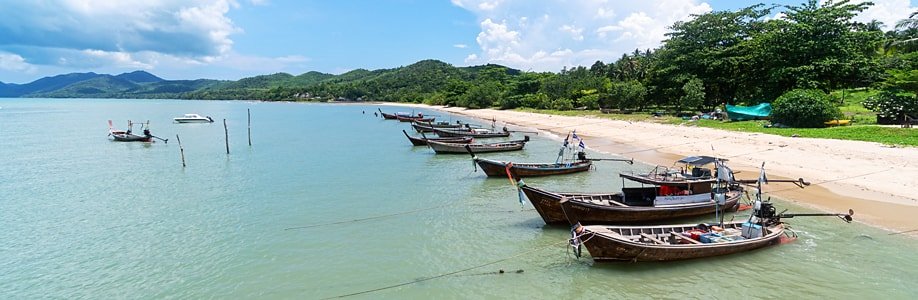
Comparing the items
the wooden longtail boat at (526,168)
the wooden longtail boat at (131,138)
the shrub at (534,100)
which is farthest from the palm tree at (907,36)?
the wooden longtail boat at (131,138)

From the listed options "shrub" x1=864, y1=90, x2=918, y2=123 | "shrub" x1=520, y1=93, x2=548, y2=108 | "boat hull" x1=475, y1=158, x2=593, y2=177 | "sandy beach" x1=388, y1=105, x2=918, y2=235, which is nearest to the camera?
"sandy beach" x1=388, y1=105, x2=918, y2=235

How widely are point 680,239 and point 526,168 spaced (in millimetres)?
12292

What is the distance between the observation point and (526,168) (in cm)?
2542

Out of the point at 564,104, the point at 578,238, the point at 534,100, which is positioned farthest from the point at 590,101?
the point at 578,238

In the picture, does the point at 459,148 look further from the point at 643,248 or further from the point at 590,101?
the point at 590,101

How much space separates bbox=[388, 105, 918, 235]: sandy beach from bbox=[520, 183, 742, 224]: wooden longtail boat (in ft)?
15.0

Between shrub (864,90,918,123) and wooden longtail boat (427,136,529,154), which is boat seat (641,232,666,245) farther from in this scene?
shrub (864,90,918,123)

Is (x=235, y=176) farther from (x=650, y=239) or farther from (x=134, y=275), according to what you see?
(x=650, y=239)

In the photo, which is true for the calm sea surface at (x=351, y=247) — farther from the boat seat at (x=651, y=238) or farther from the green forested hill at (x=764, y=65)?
the green forested hill at (x=764, y=65)

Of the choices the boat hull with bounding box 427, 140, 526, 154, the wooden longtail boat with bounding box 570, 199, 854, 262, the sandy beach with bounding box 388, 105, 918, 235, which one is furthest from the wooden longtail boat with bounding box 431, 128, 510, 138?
the wooden longtail boat with bounding box 570, 199, 854, 262

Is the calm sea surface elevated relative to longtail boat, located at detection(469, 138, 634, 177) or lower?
lower

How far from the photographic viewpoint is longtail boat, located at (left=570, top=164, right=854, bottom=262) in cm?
1239

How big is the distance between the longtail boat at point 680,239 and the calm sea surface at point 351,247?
1.26ft

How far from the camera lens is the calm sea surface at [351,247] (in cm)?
1218
